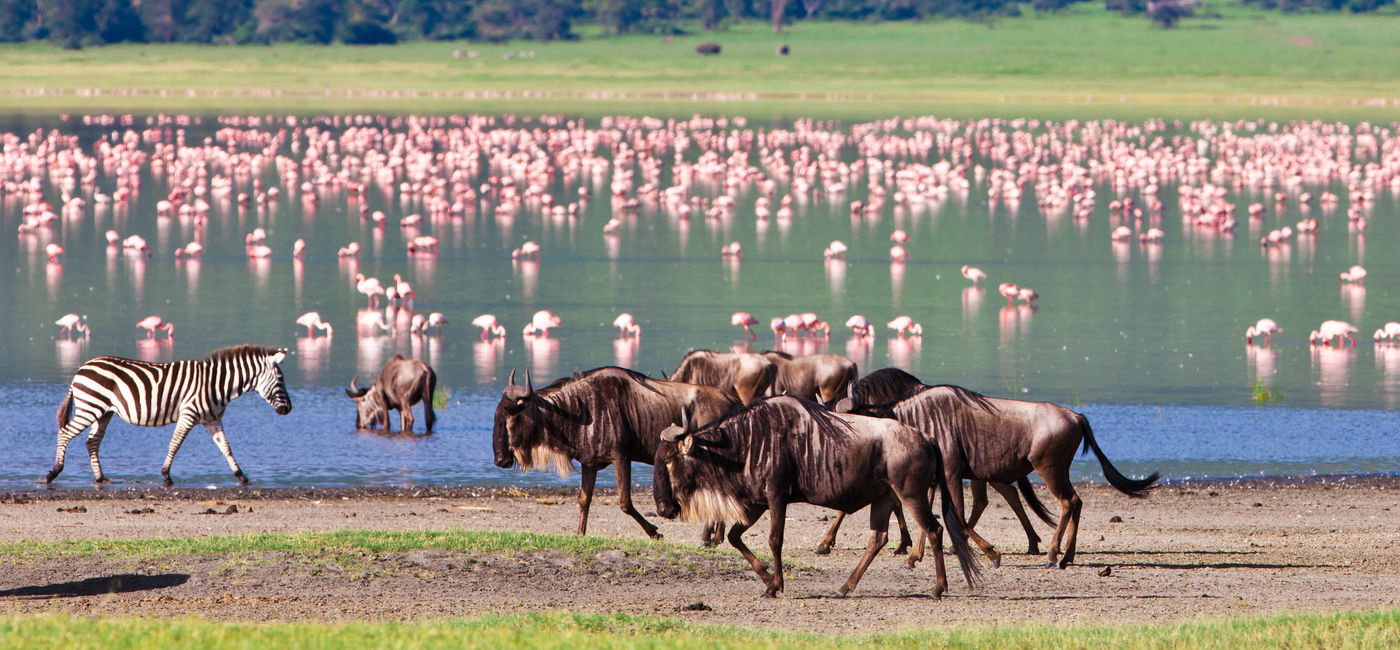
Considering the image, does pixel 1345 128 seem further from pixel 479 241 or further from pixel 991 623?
pixel 991 623

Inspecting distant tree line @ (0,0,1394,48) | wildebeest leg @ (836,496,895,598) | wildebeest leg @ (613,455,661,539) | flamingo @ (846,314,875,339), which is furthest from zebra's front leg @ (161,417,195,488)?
distant tree line @ (0,0,1394,48)

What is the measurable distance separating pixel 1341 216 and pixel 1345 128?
3481cm

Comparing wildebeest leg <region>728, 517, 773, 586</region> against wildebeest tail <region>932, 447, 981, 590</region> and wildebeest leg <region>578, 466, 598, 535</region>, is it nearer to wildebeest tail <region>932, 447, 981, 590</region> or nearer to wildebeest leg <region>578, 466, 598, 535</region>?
wildebeest tail <region>932, 447, 981, 590</region>

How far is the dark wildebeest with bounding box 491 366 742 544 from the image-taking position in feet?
42.7

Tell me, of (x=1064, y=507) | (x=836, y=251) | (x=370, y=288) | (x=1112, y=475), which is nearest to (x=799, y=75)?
(x=836, y=251)

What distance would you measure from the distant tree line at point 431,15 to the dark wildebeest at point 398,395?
127 meters

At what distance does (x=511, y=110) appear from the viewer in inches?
4006

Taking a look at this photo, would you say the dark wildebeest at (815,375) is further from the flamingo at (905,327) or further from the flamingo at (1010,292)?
the flamingo at (1010,292)

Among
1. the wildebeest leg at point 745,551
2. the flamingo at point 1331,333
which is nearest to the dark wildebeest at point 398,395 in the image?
the wildebeest leg at point 745,551

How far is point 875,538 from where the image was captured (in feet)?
36.4

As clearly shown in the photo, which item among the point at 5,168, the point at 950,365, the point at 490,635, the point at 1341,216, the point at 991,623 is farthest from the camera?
the point at 5,168

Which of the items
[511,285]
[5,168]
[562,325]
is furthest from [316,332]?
[5,168]

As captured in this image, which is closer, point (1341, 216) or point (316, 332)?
point (316, 332)

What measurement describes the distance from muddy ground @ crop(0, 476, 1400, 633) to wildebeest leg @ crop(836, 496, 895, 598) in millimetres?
106
